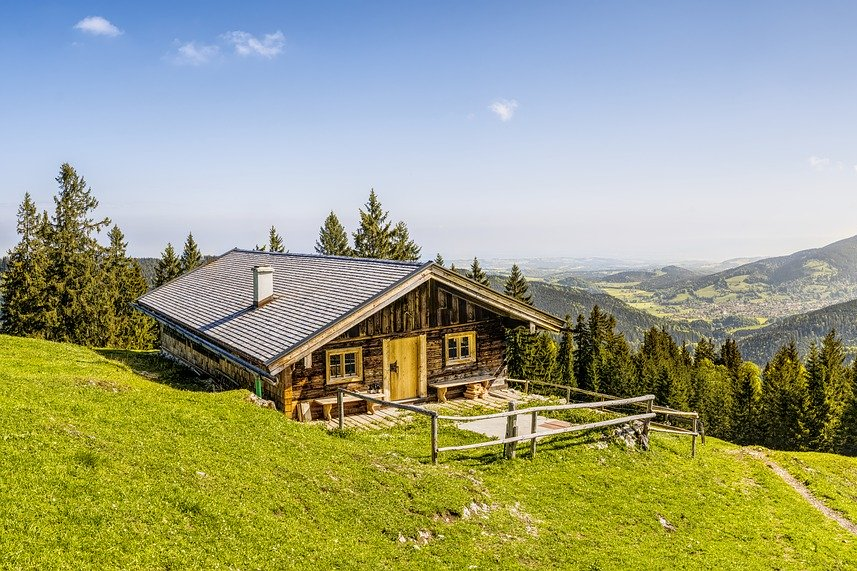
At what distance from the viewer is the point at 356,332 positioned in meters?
22.9

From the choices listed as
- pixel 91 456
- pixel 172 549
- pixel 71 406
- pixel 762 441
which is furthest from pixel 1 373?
pixel 762 441

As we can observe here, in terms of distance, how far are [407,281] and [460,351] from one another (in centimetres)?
473

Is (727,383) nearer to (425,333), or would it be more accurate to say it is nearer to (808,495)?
(808,495)

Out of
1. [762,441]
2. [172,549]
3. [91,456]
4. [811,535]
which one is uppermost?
[91,456]

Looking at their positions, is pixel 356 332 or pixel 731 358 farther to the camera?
pixel 731 358

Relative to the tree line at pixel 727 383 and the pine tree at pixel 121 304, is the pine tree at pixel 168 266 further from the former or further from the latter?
the tree line at pixel 727 383

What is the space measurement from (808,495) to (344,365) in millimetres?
17880

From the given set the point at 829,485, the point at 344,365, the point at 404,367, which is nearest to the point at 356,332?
the point at 344,365

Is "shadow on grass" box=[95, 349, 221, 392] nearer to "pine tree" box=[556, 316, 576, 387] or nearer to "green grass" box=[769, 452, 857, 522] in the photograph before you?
"green grass" box=[769, 452, 857, 522]

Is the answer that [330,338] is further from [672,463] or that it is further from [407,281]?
[672,463]

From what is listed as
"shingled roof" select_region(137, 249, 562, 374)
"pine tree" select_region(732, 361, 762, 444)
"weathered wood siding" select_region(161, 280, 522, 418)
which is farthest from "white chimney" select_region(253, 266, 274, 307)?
"pine tree" select_region(732, 361, 762, 444)

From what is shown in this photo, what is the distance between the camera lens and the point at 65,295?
56.5 meters

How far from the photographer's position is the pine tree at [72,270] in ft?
185

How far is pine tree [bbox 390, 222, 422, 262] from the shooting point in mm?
74625
